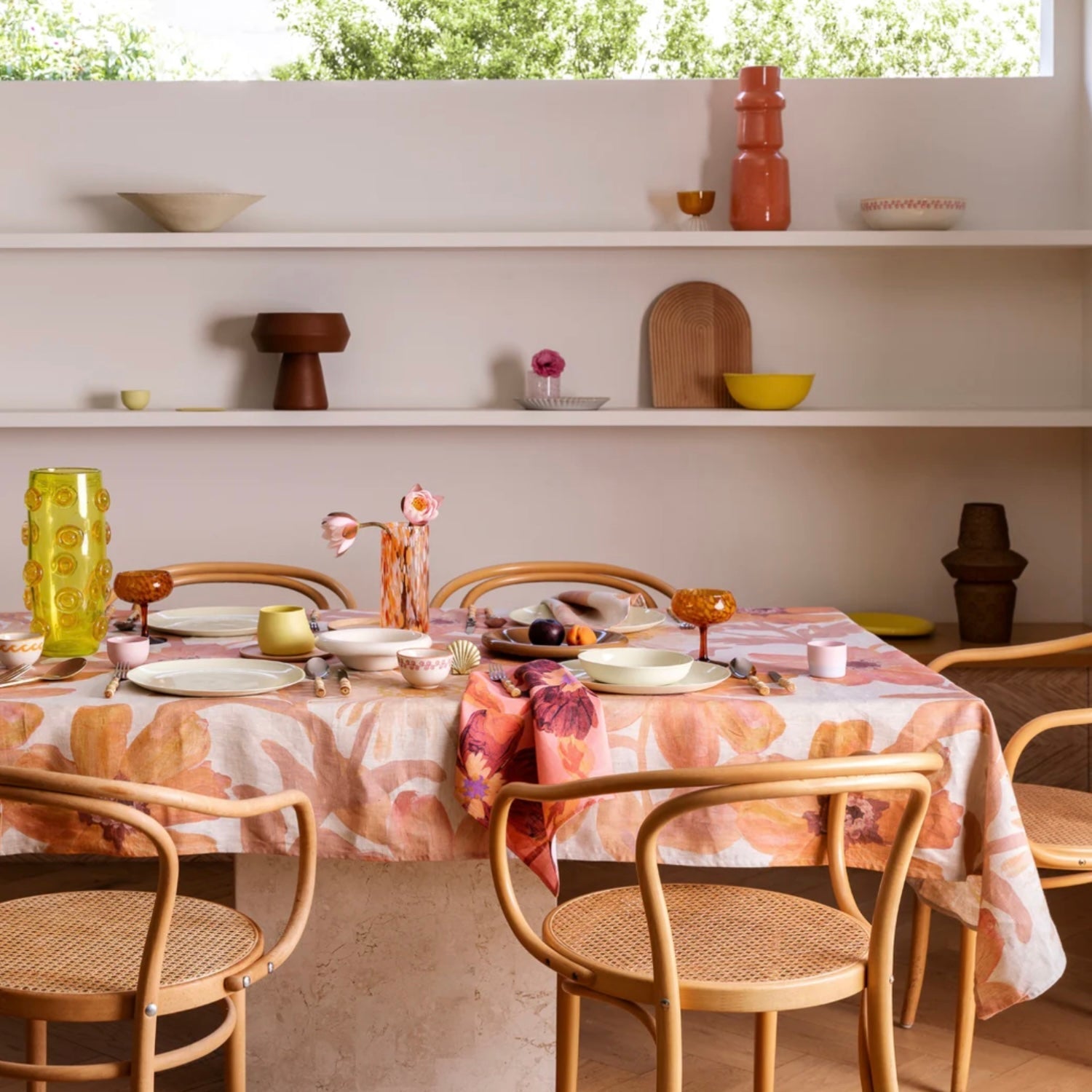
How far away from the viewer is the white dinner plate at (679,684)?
6.58 feet

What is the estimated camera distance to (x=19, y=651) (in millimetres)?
2096

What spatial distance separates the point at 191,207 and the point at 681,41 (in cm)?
144

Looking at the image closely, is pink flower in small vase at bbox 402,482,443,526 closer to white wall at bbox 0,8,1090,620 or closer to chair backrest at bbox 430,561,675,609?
chair backrest at bbox 430,561,675,609

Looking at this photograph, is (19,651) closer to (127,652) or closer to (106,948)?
(127,652)

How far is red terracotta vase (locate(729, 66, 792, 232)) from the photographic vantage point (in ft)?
12.1

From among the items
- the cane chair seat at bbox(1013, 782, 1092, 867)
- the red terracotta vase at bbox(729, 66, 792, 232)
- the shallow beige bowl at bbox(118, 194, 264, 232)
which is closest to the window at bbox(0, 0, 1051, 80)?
the red terracotta vase at bbox(729, 66, 792, 232)

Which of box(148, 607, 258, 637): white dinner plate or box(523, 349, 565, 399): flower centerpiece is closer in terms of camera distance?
box(148, 607, 258, 637): white dinner plate

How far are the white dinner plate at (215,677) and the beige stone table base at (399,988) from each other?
0.94ft

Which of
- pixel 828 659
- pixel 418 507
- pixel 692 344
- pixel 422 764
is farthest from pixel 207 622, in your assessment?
pixel 692 344

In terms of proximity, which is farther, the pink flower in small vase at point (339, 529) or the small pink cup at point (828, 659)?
the pink flower in small vase at point (339, 529)

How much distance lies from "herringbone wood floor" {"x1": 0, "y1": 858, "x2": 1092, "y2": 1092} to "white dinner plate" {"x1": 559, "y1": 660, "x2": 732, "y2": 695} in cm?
42

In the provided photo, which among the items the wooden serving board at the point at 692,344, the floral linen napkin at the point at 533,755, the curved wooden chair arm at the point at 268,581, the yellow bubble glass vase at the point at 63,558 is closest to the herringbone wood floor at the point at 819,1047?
the floral linen napkin at the point at 533,755

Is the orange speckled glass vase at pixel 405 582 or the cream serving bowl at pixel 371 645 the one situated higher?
the orange speckled glass vase at pixel 405 582

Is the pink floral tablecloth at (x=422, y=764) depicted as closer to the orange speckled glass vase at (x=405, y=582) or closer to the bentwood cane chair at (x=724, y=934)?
the bentwood cane chair at (x=724, y=934)
